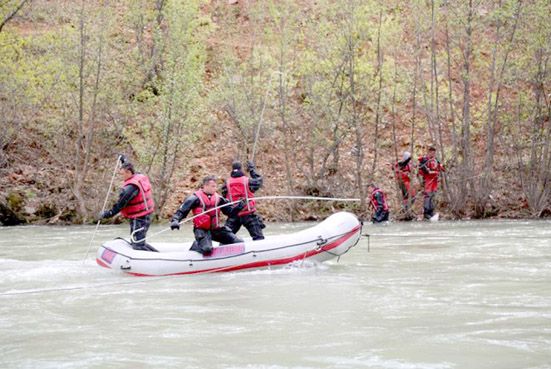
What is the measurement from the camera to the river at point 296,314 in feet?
21.9

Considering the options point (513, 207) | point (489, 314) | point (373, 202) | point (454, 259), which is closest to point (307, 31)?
point (373, 202)

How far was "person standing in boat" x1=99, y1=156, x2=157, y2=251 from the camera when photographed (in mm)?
11562

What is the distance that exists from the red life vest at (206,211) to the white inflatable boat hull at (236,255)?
384 mm

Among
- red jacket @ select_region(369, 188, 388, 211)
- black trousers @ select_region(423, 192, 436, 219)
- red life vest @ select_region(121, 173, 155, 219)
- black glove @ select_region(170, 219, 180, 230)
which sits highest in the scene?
red life vest @ select_region(121, 173, 155, 219)

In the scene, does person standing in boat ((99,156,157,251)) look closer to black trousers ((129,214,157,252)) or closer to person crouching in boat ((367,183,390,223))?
black trousers ((129,214,157,252))

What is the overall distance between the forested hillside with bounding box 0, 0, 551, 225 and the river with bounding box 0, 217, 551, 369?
8.86m

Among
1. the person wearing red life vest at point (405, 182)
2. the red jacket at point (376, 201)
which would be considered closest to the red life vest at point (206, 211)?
the red jacket at point (376, 201)

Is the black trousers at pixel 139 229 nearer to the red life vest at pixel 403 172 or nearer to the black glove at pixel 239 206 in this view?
the black glove at pixel 239 206

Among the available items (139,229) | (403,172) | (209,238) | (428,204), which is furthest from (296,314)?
(403,172)

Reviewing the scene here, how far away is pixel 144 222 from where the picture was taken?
38.6 feet

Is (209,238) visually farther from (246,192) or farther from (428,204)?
(428,204)

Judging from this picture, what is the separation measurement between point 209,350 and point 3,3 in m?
18.2

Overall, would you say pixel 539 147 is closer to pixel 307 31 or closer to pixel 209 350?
pixel 307 31

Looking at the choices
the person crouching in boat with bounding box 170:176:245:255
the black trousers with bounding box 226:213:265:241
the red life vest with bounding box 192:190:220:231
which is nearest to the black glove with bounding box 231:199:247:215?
the black trousers with bounding box 226:213:265:241
